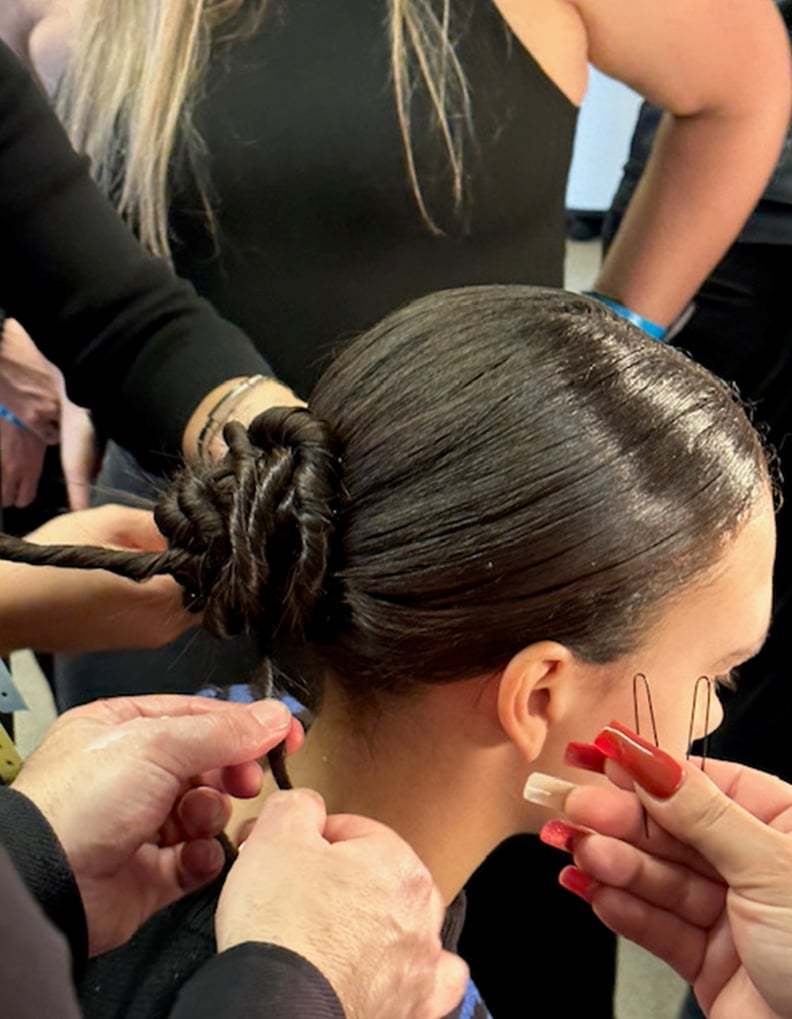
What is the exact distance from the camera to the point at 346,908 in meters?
0.58

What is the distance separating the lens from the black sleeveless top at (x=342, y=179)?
0.98 m

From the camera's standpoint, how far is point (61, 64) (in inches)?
42.4

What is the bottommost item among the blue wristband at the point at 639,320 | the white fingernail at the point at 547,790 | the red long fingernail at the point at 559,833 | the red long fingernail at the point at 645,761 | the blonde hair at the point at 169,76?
the red long fingernail at the point at 559,833

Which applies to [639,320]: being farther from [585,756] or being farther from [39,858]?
[39,858]

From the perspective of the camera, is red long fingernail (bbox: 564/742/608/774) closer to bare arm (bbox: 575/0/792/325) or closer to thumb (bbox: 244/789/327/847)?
thumb (bbox: 244/789/327/847)

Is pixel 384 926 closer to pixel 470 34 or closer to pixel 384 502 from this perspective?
pixel 384 502

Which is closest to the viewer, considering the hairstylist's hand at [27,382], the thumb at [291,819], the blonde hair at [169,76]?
the thumb at [291,819]

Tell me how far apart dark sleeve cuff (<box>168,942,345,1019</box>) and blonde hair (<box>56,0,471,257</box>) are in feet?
2.33

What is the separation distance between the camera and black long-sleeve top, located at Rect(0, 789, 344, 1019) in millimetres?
310

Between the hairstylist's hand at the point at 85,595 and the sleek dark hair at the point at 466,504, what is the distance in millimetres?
145

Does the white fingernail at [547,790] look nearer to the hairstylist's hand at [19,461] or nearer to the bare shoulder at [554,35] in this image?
the bare shoulder at [554,35]

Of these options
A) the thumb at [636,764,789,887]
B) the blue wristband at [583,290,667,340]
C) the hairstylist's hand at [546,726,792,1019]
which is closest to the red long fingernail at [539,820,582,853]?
the hairstylist's hand at [546,726,792,1019]

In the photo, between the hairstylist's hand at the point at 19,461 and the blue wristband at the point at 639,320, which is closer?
the blue wristband at the point at 639,320

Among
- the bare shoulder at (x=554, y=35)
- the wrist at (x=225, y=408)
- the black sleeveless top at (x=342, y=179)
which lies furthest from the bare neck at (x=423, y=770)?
the bare shoulder at (x=554, y=35)
